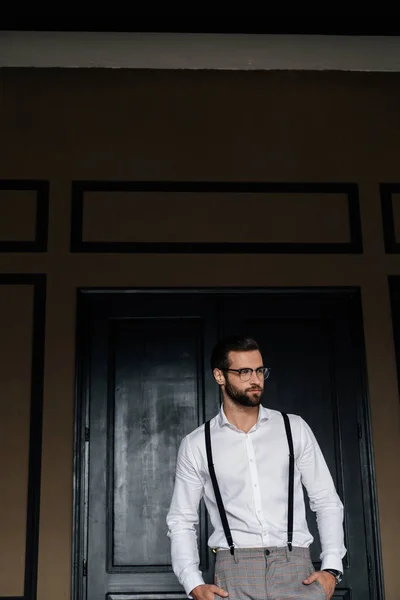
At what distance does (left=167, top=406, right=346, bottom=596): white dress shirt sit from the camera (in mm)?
2539

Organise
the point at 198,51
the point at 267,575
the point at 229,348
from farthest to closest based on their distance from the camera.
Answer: the point at 198,51, the point at 229,348, the point at 267,575

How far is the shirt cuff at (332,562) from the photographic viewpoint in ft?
8.25

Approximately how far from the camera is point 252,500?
256cm

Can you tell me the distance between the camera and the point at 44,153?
4.54 m

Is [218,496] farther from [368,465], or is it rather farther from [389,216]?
[389,216]

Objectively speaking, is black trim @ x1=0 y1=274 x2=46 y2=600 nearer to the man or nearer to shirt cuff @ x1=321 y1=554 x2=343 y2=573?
the man

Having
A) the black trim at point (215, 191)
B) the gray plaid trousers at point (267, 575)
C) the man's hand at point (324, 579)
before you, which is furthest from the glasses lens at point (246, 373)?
the black trim at point (215, 191)


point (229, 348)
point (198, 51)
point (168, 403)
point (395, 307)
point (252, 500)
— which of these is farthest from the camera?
point (198, 51)

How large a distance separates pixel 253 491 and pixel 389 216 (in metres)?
2.42

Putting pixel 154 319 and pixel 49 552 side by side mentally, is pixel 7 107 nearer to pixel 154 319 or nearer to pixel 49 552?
pixel 154 319

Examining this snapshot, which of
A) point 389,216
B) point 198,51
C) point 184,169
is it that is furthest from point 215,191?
point 389,216

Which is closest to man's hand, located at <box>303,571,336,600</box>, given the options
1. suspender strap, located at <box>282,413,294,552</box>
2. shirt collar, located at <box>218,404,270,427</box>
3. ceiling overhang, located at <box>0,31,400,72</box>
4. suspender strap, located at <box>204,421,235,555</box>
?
suspender strap, located at <box>282,413,294,552</box>

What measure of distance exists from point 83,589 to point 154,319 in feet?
4.70

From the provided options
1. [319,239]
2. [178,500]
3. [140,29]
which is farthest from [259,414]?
[140,29]
